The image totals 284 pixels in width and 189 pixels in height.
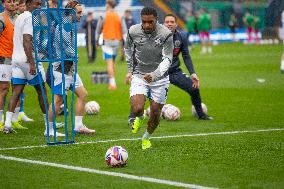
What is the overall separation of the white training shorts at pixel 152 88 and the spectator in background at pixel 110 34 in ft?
41.8

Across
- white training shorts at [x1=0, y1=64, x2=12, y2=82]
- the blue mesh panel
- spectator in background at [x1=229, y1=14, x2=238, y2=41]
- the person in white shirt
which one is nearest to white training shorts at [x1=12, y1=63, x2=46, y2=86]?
the person in white shirt

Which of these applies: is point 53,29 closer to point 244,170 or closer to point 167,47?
point 167,47

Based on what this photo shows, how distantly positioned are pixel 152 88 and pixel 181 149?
120 centimetres

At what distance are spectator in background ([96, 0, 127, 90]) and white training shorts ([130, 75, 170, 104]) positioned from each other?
1275 centimetres

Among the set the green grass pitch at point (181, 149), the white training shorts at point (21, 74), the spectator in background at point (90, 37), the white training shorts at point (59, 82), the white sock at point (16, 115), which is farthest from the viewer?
the spectator in background at point (90, 37)

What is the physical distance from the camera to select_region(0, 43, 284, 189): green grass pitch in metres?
Answer: 11.1

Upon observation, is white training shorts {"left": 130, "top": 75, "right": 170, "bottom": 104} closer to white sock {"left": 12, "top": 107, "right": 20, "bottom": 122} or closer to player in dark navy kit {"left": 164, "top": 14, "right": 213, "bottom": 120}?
player in dark navy kit {"left": 164, "top": 14, "right": 213, "bottom": 120}

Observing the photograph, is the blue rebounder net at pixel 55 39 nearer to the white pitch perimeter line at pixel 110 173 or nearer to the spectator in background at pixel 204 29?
the white pitch perimeter line at pixel 110 173

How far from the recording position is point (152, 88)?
1431 centimetres

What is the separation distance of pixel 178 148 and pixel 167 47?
1623 millimetres

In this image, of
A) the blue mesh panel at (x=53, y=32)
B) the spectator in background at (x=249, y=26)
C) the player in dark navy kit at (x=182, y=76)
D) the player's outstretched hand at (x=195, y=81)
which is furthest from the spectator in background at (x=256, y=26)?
the blue mesh panel at (x=53, y=32)

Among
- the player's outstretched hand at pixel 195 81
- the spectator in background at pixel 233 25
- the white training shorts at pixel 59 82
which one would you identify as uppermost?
the white training shorts at pixel 59 82

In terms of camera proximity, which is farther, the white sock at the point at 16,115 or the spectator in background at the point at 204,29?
the spectator in background at the point at 204,29

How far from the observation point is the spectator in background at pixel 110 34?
89.4ft
